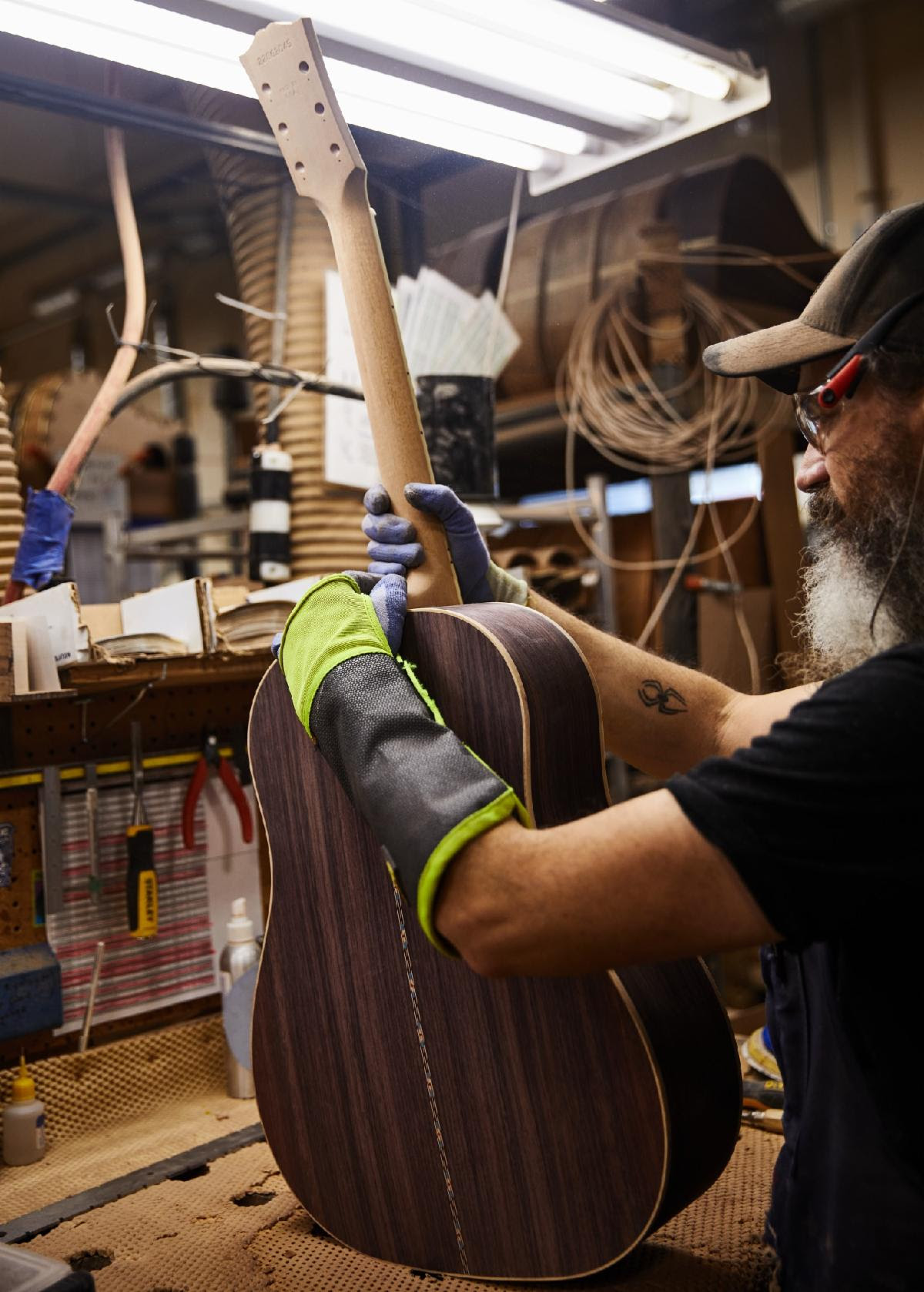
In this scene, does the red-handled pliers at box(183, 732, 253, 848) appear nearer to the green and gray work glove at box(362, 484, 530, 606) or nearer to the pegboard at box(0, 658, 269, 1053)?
the pegboard at box(0, 658, 269, 1053)

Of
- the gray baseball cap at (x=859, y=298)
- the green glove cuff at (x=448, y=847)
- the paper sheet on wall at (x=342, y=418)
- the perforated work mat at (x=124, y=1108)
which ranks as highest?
the paper sheet on wall at (x=342, y=418)

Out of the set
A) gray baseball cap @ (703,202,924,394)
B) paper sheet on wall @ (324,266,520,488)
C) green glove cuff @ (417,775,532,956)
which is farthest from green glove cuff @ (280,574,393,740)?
paper sheet on wall @ (324,266,520,488)

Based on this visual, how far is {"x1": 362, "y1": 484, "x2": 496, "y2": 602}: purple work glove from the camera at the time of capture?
1.28 m

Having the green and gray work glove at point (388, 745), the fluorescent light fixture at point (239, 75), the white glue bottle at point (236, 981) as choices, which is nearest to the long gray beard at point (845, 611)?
the green and gray work glove at point (388, 745)

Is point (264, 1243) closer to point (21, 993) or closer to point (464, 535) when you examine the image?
point (21, 993)

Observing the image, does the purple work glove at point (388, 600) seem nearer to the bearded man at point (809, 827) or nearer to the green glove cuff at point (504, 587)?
the bearded man at point (809, 827)

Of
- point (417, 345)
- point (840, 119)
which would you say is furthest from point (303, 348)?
point (840, 119)

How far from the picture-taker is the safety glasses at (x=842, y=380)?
0.94 metres

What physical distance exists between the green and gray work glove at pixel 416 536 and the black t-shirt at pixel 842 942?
559mm

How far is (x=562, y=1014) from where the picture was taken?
108 cm

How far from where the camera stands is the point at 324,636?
108cm

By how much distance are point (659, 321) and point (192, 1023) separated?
242 centimetres

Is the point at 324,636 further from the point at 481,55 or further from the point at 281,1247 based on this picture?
the point at 481,55

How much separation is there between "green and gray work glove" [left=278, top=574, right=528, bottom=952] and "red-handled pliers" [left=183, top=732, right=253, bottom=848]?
746 mm
